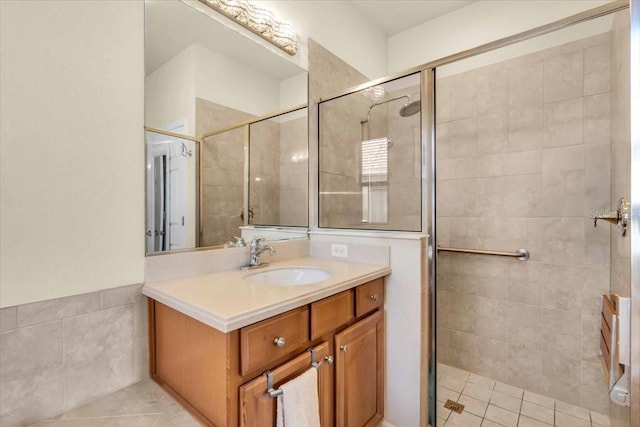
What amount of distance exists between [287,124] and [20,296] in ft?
4.60

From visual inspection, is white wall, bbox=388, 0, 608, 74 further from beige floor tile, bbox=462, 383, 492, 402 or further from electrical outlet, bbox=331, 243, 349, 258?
beige floor tile, bbox=462, 383, 492, 402

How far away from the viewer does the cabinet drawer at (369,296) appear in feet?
4.36

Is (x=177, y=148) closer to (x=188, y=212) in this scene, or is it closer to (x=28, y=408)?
(x=188, y=212)

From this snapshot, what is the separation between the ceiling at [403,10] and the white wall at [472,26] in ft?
0.20

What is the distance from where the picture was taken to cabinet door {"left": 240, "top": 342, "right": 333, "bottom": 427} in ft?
2.84

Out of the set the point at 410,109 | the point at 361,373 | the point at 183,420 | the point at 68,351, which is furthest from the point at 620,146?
the point at 68,351

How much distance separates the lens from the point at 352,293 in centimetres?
128

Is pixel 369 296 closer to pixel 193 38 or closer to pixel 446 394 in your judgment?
pixel 446 394

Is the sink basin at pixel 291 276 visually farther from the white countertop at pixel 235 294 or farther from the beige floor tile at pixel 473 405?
the beige floor tile at pixel 473 405

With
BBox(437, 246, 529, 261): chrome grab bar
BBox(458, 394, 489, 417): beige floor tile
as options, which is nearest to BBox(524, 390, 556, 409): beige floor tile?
BBox(458, 394, 489, 417): beige floor tile

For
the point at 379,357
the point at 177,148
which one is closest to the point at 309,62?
the point at 177,148

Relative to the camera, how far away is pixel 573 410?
1.77 meters

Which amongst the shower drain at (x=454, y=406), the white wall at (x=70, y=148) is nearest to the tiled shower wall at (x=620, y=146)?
the shower drain at (x=454, y=406)

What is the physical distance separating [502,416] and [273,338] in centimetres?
163
